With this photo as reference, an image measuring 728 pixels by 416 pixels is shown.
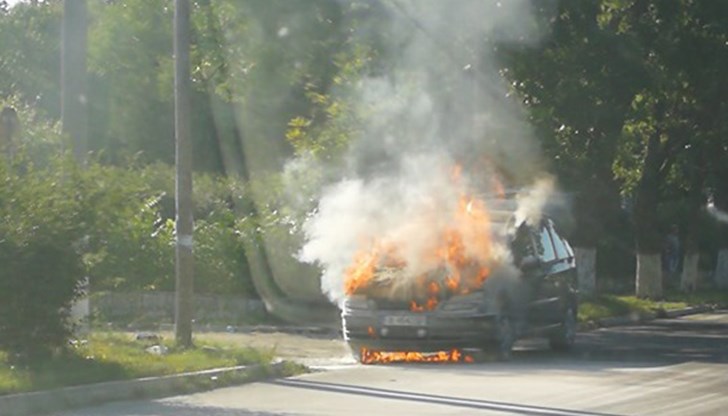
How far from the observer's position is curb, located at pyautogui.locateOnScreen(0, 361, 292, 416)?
13469 millimetres

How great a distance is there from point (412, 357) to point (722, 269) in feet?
88.7

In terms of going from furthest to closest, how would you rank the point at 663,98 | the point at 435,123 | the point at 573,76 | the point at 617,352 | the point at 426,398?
the point at 663,98 < the point at 573,76 < the point at 435,123 < the point at 617,352 < the point at 426,398

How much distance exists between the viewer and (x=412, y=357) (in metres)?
19.2

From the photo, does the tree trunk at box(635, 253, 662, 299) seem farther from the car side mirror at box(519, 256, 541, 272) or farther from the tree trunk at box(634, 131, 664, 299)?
the car side mirror at box(519, 256, 541, 272)

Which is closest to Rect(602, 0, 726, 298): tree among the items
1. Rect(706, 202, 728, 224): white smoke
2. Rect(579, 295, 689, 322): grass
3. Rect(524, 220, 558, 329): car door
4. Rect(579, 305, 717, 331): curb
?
Rect(579, 305, 717, 331): curb

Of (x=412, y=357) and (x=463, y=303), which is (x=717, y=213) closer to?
(x=412, y=357)

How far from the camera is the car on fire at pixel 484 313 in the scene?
1797 centimetres

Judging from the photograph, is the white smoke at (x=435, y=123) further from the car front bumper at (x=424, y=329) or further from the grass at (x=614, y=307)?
the grass at (x=614, y=307)

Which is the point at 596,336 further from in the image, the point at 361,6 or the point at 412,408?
the point at 412,408

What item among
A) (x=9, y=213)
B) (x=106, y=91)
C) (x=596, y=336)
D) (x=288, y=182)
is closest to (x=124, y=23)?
(x=106, y=91)

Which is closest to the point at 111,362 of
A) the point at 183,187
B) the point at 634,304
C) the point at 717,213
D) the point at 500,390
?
the point at 183,187

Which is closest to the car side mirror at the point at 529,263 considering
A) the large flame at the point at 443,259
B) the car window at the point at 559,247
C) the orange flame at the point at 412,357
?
the large flame at the point at 443,259

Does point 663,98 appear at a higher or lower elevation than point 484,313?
higher

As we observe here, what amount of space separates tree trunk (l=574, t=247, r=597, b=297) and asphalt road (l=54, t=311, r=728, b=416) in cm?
1037
